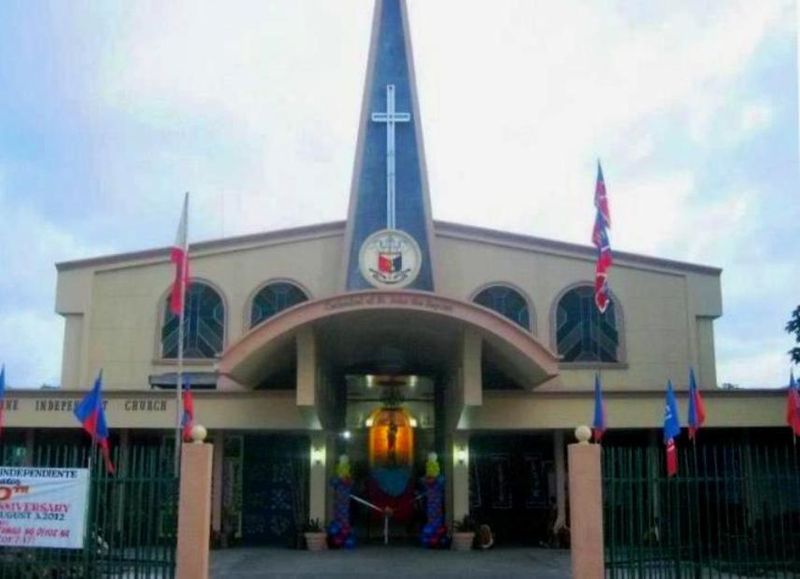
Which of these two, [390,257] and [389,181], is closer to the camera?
[390,257]

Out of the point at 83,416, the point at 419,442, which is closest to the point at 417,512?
the point at 419,442

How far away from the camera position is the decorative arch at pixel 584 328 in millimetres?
26328

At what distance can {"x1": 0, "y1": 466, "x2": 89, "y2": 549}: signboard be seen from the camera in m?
12.8

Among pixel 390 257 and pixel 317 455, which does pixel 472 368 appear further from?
pixel 390 257

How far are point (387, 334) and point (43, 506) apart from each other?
1136 cm

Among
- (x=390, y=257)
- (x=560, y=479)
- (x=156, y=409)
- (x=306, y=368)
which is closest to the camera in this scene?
(x=306, y=368)

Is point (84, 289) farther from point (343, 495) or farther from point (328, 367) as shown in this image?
point (343, 495)

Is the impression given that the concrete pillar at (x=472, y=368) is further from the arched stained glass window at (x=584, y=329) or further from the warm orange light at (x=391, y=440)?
the warm orange light at (x=391, y=440)

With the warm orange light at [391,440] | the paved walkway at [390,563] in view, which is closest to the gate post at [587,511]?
the paved walkway at [390,563]

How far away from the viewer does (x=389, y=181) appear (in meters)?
26.2

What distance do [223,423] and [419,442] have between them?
250 inches

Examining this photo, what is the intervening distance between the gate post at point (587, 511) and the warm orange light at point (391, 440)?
13.8 m

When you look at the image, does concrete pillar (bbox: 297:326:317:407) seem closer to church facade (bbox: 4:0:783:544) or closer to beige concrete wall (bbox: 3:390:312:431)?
beige concrete wall (bbox: 3:390:312:431)

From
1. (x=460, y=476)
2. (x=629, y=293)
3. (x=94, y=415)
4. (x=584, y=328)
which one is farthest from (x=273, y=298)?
(x=94, y=415)
